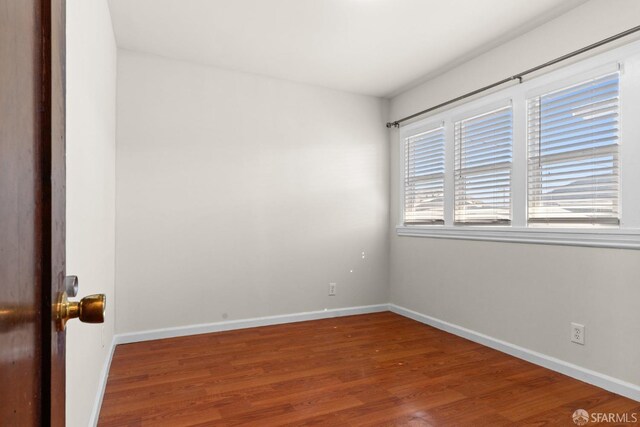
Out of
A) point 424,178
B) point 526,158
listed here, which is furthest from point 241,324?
point 526,158

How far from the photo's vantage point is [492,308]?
303 cm

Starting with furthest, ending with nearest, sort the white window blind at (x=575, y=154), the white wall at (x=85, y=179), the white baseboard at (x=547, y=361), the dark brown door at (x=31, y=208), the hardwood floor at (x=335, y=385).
Result: the white window blind at (x=575, y=154) < the white baseboard at (x=547, y=361) < the hardwood floor at (x=335, y=385) < the white wall at (x=85, y=179) < the dark brown door at (x=31, y=208)

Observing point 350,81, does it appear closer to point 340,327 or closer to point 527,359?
point 340,327

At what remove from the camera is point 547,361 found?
8.58 feet

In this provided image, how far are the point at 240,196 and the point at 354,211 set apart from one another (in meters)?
1.25

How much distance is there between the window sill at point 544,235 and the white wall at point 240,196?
3.19 ft

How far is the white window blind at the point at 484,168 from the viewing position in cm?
298

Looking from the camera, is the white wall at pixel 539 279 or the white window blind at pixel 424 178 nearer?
the white wall at pixel 539 279

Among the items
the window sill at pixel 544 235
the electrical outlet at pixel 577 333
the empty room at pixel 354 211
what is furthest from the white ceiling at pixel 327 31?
the electrical outlet at pixel 577 333

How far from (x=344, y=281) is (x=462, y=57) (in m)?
2.40

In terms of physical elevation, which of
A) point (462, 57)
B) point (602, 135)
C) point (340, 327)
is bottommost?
point (340, 327)

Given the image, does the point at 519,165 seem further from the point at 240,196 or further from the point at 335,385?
the point at 240,196

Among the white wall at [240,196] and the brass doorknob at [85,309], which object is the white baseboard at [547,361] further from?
the brass doorknob at [85,309]

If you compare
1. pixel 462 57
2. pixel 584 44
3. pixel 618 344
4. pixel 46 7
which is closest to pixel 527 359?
pixel 618 344
